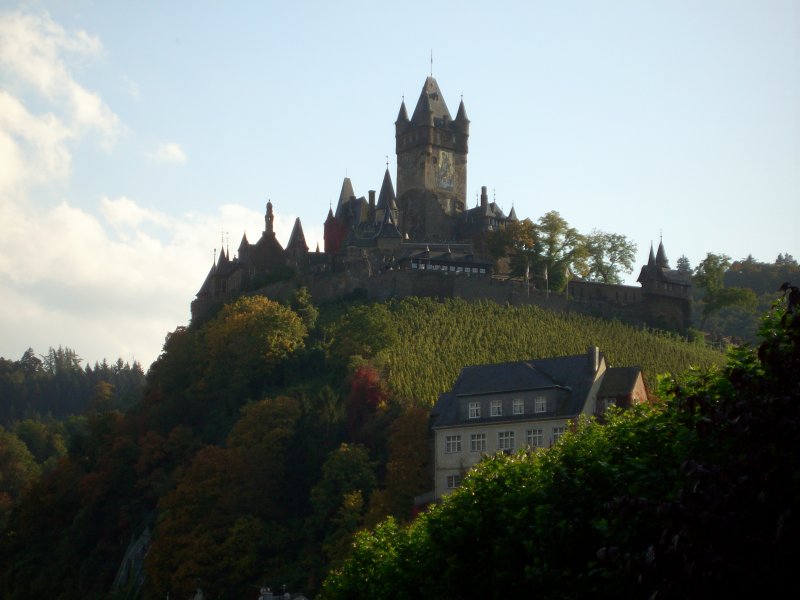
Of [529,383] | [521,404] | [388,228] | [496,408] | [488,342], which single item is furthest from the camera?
[388,228]

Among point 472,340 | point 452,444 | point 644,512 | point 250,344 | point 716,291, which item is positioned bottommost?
point 644,512

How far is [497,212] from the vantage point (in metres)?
133

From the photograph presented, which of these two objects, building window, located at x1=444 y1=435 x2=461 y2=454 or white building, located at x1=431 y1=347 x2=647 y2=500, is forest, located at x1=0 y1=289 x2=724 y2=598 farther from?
white building, located at x1=431 y1=347 x2=647 y2=500

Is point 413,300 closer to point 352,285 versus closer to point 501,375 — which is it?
point 352,285

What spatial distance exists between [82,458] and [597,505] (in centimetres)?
7980

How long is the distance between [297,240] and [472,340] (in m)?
28.7

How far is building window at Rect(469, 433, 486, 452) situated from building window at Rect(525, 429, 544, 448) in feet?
7.83

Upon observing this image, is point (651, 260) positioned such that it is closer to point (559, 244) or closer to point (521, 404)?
point (559, 244)

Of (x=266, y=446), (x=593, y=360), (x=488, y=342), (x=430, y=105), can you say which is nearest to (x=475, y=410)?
(x=593, y=360)

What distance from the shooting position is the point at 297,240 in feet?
406

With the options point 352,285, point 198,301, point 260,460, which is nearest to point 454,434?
point 260,460

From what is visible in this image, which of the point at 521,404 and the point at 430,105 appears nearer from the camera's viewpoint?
the point at 521,404

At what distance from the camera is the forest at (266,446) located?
7838 centimetres

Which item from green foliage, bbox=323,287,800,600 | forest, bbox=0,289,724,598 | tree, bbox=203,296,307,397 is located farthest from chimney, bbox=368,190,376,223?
green foliage, bbox=323,287,800,600
